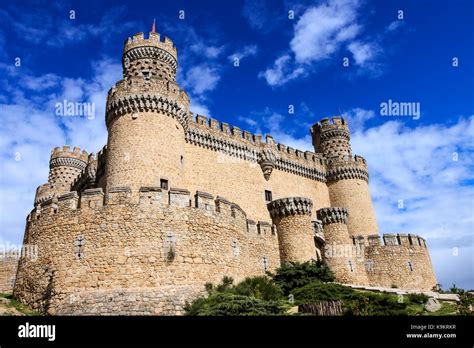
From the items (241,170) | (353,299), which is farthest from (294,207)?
(353,299)

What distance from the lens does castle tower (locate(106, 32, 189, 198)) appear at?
19814mm

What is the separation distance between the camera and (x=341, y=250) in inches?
1008

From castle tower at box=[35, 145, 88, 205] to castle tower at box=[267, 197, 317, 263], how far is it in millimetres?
17050

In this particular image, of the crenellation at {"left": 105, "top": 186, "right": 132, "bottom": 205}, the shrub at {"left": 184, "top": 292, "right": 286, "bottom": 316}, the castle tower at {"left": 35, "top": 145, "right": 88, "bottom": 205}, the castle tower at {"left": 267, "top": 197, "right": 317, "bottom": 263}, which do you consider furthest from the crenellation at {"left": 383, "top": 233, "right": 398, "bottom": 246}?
the castle tower at {"left": 35, "top": 145, "right": 88, "bottom": 205}

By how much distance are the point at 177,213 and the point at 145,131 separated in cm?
763

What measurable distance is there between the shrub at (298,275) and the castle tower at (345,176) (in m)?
12.6

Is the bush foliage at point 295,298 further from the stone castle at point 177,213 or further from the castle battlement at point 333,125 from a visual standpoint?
the castle battlement at point 333,125

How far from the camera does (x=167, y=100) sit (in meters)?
21.7

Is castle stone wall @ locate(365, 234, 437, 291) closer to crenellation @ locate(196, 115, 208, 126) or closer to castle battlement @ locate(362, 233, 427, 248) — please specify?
castle battlement @ locate(362, 233, 427, 248)

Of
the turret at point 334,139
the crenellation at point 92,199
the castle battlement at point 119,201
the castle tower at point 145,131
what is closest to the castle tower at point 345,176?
the turret at point 334,139

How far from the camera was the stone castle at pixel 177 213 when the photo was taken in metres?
13.2

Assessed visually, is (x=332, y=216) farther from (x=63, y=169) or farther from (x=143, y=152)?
(x=63, y=169)

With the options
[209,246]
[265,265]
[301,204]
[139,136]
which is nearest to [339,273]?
[301,204]
